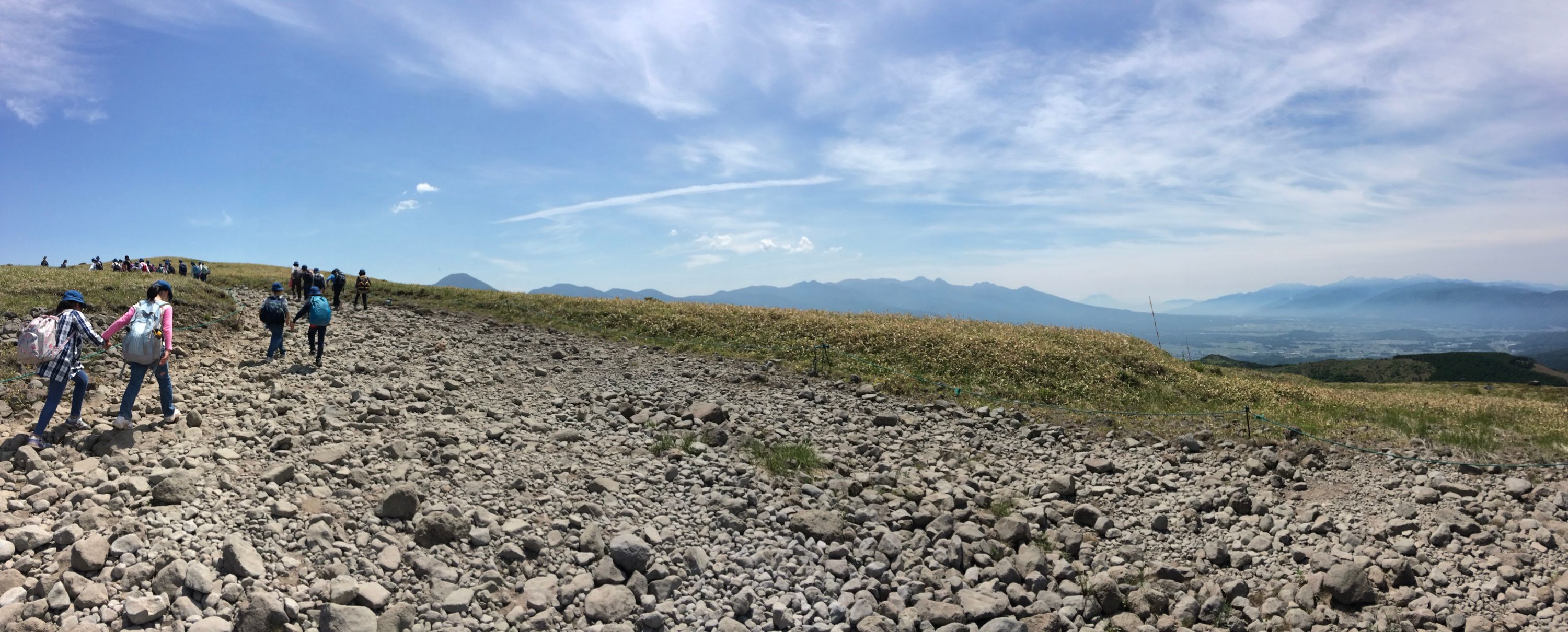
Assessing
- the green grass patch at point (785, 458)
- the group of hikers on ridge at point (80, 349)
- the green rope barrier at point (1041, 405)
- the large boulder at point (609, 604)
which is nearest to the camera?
the large boulder at point (609, 604)

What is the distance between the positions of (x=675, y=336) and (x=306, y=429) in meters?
14.8

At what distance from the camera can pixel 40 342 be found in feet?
37.4

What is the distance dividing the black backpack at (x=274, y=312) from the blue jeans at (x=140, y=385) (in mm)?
5310

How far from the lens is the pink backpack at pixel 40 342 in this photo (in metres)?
11.3

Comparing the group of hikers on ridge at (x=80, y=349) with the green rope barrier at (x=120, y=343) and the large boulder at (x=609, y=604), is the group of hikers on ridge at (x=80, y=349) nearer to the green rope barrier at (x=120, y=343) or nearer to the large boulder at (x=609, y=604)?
the green rope barrier at (x=120, y=343)

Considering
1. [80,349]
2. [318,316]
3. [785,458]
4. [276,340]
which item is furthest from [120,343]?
[785,458]

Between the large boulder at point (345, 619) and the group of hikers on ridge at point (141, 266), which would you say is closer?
the large boulder at point (345, 619)

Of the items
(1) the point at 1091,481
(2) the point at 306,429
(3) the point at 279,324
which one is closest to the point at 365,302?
(3) the point at 279,324

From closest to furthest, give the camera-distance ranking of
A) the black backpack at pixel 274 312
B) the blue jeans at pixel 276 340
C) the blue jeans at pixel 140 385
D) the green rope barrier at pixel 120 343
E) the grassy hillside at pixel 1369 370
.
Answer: the blue jeans at pixel 140 385 < the green rope barrier at pixel 120 343 < the black backpack at pixel 274 312 < the blue jeans at pixel 276 340 < the grassy hillside at pixel 1369 370

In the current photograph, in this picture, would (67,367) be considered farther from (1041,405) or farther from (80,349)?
(1041,405)

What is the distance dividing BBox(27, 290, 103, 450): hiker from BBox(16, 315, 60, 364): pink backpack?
4 centimetres

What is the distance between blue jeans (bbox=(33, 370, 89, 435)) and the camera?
11.6 meters

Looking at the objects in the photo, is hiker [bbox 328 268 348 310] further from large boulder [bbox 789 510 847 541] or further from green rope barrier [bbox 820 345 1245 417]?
large boulder [bbox 789 510 847 541]

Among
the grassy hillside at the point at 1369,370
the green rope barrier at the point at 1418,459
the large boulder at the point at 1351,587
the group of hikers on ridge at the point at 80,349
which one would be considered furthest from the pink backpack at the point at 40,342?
the grassy hillside at the point at 1369,370
